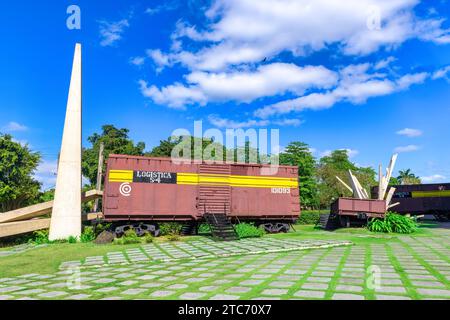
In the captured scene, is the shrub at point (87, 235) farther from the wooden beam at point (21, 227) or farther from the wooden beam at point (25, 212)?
the wooden beam at point (25, 212)

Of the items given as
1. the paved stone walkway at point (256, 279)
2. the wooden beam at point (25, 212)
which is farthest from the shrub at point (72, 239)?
the paved stone walkway at point (256, 279)

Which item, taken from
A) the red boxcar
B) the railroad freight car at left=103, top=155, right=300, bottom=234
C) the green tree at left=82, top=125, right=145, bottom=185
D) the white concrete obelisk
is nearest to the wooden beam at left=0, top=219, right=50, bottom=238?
the white concrete obelisk

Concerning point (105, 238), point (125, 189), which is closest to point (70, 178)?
point (125, 189)

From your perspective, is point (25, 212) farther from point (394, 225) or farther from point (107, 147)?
point (107, 147)

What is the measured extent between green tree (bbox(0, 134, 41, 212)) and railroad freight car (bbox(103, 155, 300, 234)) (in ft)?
27.3

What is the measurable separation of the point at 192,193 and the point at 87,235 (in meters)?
5.33

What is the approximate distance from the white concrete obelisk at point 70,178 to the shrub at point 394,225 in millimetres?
Answer: 15671

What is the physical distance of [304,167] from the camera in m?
37.9

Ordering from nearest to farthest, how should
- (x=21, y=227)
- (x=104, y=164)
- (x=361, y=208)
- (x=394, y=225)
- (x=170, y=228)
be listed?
(x=21, y=227) < (x=394, y=225) < (x=170, y=228) < (x=361, y=208) < (x=104, y=164)

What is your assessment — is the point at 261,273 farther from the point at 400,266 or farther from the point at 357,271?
the point at 400,266

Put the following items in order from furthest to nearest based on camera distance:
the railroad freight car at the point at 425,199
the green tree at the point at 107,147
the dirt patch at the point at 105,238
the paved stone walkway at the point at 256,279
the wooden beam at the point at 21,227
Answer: the green tree at the point at 107,147 < the railroad freight car at the point at 425,199 < the dirt patch at the point at 105,238 < the wooden beam at the point at 21,227 < the paved stone walkway at the point at 256,279

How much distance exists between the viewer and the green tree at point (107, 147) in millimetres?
36719

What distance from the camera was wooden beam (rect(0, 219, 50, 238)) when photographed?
13.4 metres
